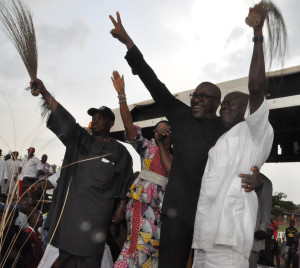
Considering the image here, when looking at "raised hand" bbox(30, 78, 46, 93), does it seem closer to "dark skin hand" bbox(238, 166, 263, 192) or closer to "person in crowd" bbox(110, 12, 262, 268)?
"person in crowd" bbox(110, 12, 262, 268)

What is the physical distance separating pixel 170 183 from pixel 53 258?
1898mm

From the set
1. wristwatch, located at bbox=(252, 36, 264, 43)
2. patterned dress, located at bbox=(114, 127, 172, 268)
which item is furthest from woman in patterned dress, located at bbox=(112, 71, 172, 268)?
wristwatch, located at bbox=(252, 36, 264, 43)

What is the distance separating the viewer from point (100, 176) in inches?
150

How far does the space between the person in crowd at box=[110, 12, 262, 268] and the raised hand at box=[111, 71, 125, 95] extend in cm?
86

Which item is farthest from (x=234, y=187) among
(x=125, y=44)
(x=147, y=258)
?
(x=147, y=258)

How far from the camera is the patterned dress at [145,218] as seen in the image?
3354 mm

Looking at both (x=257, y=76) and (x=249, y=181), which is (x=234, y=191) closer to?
(x=249, y=181)

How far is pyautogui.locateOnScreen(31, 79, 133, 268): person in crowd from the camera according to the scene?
12.1ft

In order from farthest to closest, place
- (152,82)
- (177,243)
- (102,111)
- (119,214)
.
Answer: (102,111) < (119,214) < (152,82) < (177,243)

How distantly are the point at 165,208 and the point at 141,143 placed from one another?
3.83 ft

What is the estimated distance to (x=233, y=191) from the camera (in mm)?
2113

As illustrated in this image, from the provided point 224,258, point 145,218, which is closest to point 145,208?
point 145,218

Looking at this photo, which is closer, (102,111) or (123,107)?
(123,107)

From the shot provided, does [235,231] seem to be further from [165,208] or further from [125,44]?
[125,44]
